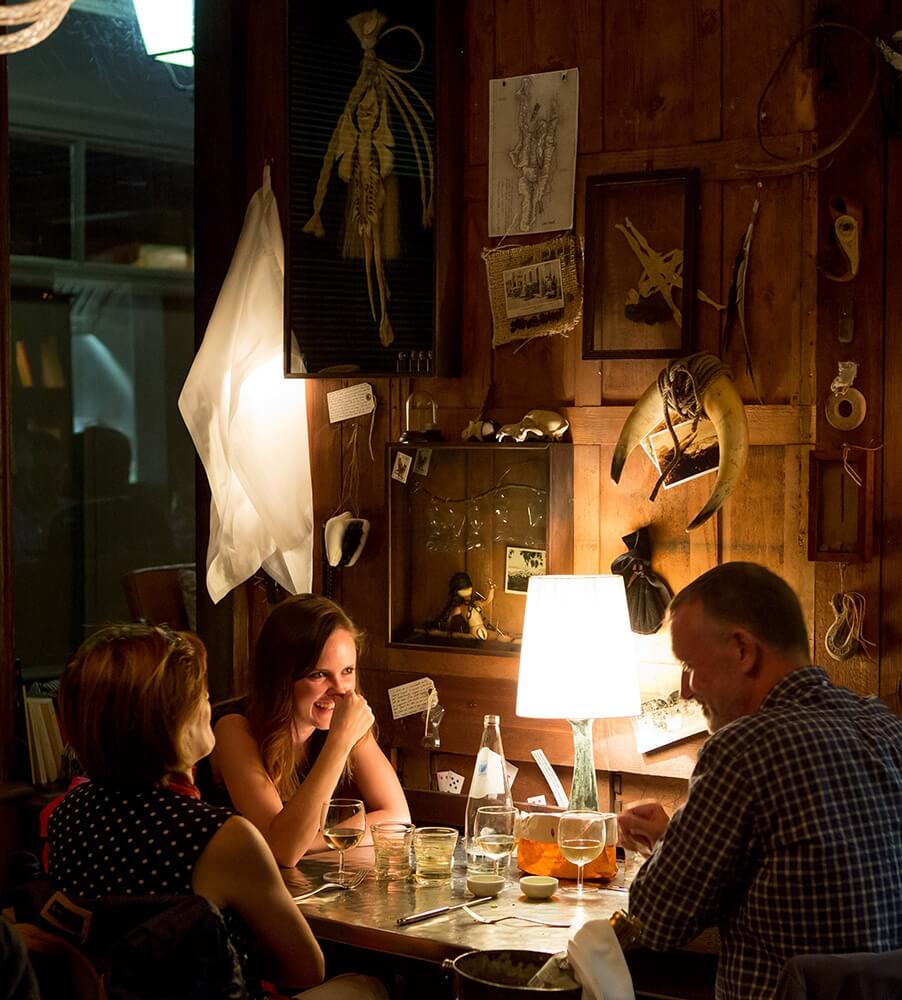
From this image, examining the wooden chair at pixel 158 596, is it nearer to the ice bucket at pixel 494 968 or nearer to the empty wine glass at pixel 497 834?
the empty wine glass at pixel 497 834

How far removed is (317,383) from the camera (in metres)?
3.98

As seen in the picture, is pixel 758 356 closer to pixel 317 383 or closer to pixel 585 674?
pixel 585 674

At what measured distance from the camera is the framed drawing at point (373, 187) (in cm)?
364

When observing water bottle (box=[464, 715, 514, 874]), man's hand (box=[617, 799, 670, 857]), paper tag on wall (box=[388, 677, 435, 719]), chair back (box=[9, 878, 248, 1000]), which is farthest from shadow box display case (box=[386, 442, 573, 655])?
chair back (box=[9, 878, 248, 1000])

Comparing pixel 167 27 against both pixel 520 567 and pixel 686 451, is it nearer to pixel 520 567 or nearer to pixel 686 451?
pixel 520 567

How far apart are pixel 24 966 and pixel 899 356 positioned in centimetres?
214

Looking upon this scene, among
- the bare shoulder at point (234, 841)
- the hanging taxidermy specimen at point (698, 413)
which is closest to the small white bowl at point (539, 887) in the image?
the bare shoulder at point (234, 841)

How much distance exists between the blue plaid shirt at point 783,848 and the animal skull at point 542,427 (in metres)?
1.42

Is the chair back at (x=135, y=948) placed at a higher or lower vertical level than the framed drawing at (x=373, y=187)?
lower

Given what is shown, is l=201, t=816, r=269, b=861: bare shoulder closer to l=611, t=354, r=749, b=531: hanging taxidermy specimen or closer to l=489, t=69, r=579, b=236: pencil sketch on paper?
l=611, t=354, r=749, b=531: hanging taxidermy specimen

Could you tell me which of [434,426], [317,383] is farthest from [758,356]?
[317,383]

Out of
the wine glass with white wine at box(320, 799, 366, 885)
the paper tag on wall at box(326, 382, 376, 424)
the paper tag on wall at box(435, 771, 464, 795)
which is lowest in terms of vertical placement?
the paper tag on wall at box(435, 771, 464, 795)

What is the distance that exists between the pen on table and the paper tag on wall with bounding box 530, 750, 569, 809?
78 centimetres

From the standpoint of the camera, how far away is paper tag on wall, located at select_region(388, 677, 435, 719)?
3.73 m
